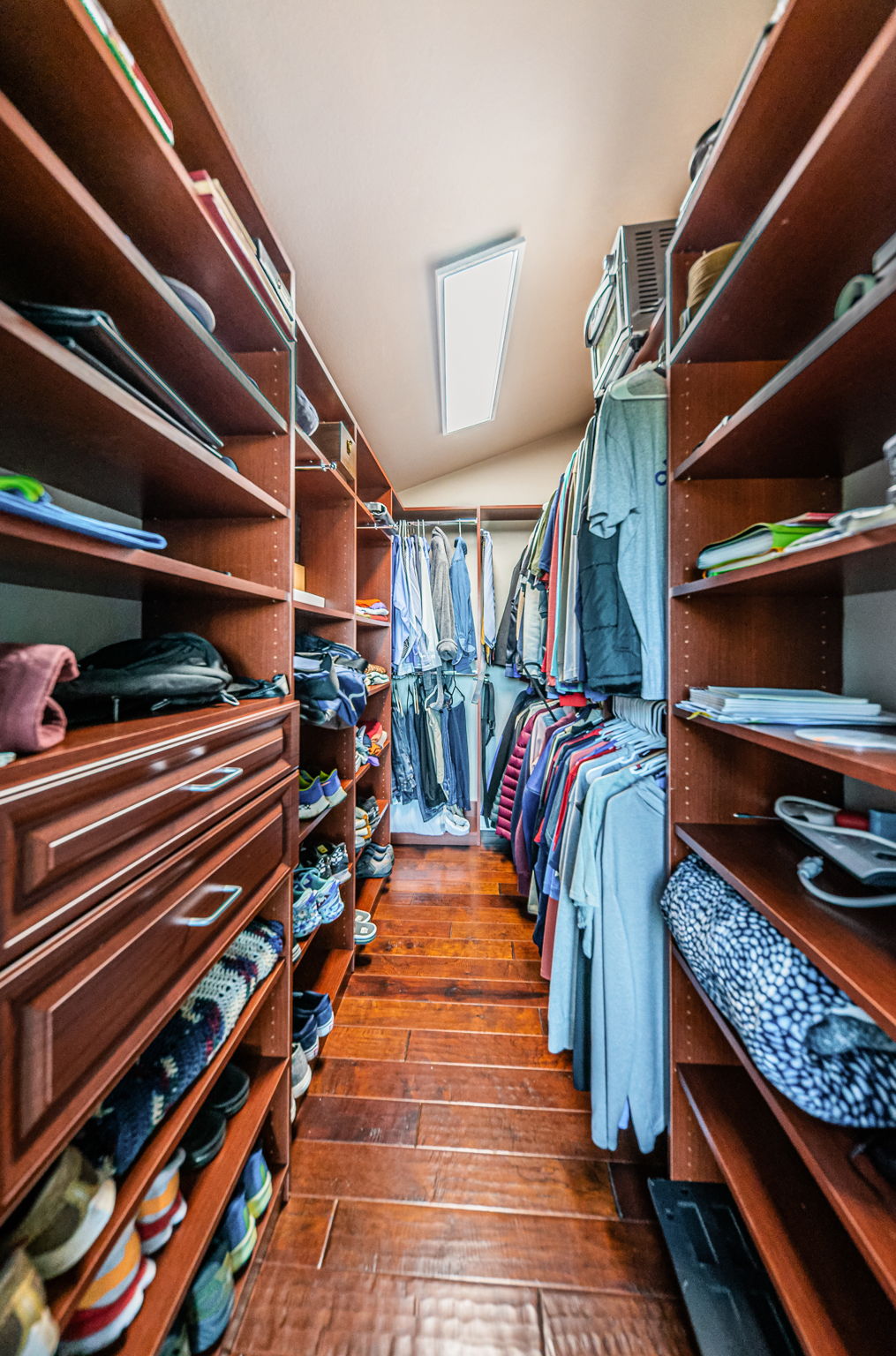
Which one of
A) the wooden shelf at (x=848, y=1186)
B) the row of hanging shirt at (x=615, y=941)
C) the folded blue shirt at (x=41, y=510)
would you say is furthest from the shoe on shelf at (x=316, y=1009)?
the folded blue shirt at (x=41, y=510)

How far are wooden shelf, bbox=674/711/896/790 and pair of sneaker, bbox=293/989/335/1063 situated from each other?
1.31 metres

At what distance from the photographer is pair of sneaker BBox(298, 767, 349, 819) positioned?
4.13 ft

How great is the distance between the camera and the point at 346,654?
158cm

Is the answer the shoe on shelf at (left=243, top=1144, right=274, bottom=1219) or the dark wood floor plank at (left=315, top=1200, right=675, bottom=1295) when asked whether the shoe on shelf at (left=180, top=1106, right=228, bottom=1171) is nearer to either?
the shoe on shelf at (left=243, top=1144, right=274, bottom=1219)

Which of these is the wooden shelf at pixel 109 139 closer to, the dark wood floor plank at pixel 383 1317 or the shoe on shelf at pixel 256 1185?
the shoe on shelf at pixel 256 1185

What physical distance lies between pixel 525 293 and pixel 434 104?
2.19 feet

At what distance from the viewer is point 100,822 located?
0.50 m

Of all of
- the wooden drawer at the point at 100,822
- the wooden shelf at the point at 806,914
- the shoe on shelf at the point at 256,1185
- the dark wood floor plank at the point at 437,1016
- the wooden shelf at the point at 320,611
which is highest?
the wooden shelf at the point at 320,611

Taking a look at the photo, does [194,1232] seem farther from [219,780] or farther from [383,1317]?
[219,780]

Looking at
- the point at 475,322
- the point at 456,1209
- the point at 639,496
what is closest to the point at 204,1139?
the point at 456,1209

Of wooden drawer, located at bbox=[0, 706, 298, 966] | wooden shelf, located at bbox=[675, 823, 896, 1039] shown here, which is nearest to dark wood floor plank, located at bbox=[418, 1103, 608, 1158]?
wooden shelf, located at bbox=[675, 823, 896, 1039]

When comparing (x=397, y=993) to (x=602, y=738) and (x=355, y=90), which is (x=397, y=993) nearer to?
(x=602, y=738)

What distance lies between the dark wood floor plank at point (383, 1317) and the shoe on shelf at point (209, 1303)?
116mm

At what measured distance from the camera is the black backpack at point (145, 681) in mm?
679
